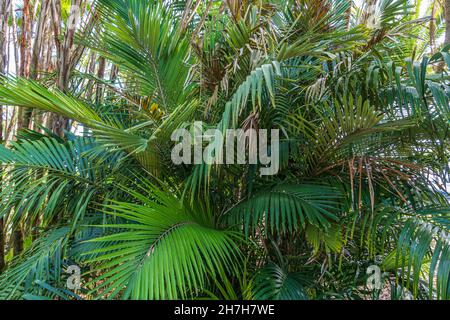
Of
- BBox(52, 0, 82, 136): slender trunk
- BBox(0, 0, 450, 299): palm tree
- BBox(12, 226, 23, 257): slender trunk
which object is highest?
BBox(52, 0, 82, 136): slender trunk

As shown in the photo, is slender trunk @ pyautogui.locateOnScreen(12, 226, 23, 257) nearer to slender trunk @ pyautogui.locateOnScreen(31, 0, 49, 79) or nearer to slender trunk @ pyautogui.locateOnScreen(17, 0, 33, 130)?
slender trunk @ pyautogui.locateOnScreen(17, 0, 33, 130)

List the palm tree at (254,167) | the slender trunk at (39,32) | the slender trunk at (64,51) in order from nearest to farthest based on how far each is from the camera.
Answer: the palm tree at (254,167) < the slender trunk at (64,51) < the slender trunk at (39,32)

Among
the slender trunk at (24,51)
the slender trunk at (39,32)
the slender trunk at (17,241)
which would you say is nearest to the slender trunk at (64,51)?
the slender trunk at (39,32)

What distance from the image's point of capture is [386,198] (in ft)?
4.07

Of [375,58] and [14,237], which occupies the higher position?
[375,58]

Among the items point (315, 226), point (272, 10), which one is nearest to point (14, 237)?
point (315, 226)

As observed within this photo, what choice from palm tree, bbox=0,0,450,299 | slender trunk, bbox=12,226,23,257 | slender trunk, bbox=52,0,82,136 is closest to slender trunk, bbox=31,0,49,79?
slender trunk, bbox=52,0,82,136

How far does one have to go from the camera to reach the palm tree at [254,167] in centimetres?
96

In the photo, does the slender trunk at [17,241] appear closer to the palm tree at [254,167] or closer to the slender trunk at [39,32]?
the palm tree at [254,167]

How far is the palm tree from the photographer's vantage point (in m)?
0.96

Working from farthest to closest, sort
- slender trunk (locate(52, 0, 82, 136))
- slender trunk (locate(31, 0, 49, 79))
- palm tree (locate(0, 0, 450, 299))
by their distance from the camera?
slender trunk (locate(31, 0, 49, 79)) → slender trunk (locate(52, 0, 82, 136)) → palm tree (locate(0, 0, 450, 299))

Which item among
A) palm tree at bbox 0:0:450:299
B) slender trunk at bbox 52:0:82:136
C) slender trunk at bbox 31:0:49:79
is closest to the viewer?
palm tree at bbox 0:0:450:299

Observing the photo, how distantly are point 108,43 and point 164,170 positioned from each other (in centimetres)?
50
